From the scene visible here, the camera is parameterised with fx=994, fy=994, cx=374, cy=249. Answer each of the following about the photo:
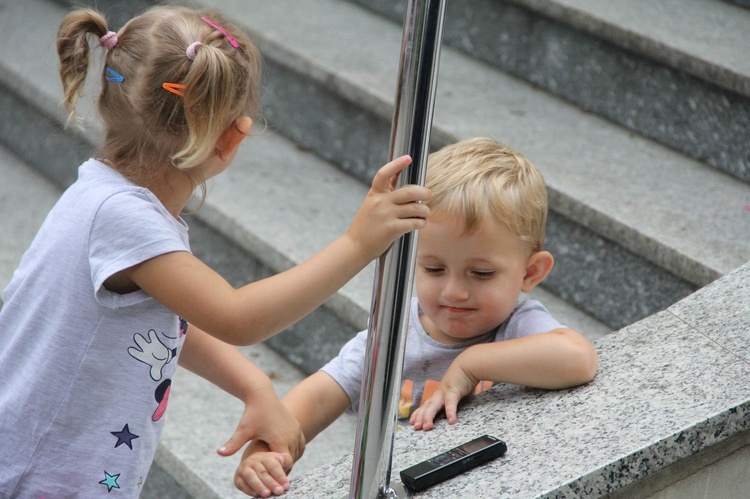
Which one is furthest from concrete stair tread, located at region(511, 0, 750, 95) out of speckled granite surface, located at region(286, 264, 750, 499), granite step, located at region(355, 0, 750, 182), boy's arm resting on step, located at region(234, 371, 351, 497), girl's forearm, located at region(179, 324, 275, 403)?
girl's forearm, located at region(179, 324, 275, 403)

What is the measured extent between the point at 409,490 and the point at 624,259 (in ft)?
3.24

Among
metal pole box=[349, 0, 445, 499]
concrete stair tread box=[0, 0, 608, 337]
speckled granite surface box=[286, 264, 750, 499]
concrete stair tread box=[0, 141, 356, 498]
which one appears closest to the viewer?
metal pole box=[349, 0, 445, 499]

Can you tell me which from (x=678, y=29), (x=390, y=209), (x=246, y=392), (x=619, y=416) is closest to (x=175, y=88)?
(x=390, y=209)

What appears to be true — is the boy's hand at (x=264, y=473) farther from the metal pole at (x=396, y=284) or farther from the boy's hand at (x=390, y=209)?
the boy's hand at (x=390, y=209)

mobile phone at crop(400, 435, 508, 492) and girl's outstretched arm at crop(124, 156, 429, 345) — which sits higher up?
girl's outstretched arm at crop(124, 156, 429, 345)

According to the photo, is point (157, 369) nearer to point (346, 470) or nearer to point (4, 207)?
point (346, 470)

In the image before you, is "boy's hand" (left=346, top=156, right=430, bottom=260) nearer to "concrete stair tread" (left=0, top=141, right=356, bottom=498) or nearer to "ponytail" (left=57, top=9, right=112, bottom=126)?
"ponytail" (left=57, top=9, right=112, bottom=126)

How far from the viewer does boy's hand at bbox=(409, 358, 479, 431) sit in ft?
4.75

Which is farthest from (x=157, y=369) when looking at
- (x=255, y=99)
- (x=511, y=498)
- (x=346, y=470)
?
(x=511, y=498)

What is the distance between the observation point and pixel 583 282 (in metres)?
2.17

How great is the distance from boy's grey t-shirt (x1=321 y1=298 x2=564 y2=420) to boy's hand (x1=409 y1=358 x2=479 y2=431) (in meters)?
0.11

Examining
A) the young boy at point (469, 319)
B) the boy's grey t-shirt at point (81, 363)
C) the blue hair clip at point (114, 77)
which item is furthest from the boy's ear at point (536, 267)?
the blue hair clip at point (114, 77)

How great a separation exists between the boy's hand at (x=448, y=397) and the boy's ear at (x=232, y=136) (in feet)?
1.53

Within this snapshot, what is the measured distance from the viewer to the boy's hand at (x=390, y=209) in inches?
44.8
